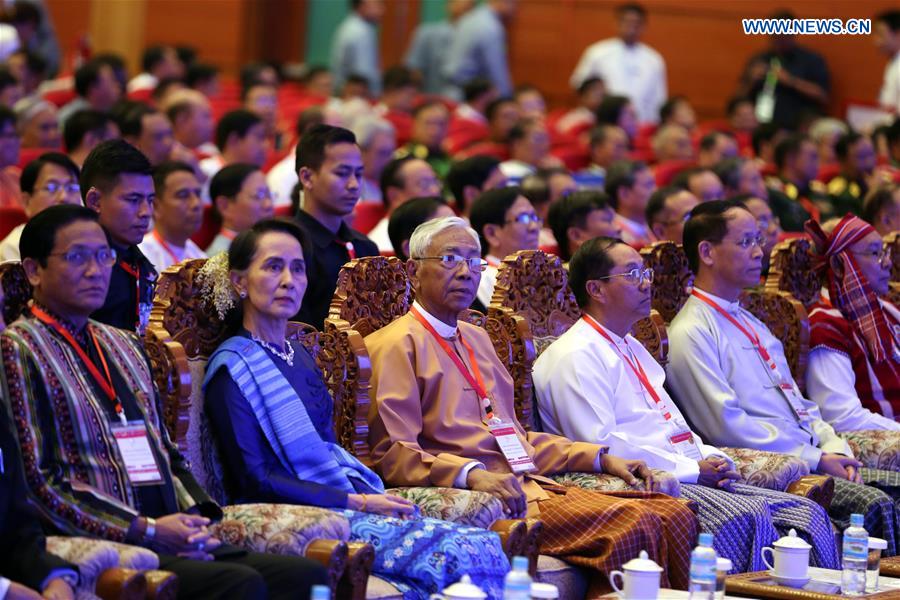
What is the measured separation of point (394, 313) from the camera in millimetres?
3904

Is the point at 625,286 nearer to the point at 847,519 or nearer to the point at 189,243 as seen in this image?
the point at 847,519

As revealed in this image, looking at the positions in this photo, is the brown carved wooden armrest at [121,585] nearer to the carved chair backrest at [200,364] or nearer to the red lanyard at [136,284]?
the carved chair backrest at [200,364]

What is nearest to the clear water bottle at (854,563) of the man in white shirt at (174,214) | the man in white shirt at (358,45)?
the man in white shirt at (174,214)

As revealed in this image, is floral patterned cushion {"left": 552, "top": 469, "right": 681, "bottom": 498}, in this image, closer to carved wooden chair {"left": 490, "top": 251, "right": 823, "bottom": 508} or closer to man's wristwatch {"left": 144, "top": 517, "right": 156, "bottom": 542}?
carved wooden chair {"left": 490, "top": 251, "right": 823, "bottom": 508}

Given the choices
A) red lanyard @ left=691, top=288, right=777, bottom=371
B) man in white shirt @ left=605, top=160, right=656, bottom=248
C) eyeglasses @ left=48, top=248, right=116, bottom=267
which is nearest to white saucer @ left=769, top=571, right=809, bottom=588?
red lanyard @ left=691, top=288, right=777, bottom=371

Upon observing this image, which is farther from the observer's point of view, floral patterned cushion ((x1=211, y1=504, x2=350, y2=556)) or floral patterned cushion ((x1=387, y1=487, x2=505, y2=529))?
floral patterned cushion ((x1=387, y1=487, x2=505, y2=529))

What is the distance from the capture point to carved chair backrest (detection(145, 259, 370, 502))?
3.21 meters

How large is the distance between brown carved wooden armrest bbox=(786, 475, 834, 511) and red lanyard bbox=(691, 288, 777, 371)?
1.52 feet

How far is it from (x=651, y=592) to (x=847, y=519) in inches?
59.3

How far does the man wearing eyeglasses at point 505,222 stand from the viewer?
4.83 meters

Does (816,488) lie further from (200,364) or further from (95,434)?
(95,434)

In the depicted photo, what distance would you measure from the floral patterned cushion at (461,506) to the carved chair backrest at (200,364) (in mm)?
256

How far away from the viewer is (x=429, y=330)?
12.4ft

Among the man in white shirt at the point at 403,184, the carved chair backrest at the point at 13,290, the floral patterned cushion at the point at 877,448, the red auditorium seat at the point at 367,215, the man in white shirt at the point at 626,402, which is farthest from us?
the red auditorium seat at the point at 367,215
